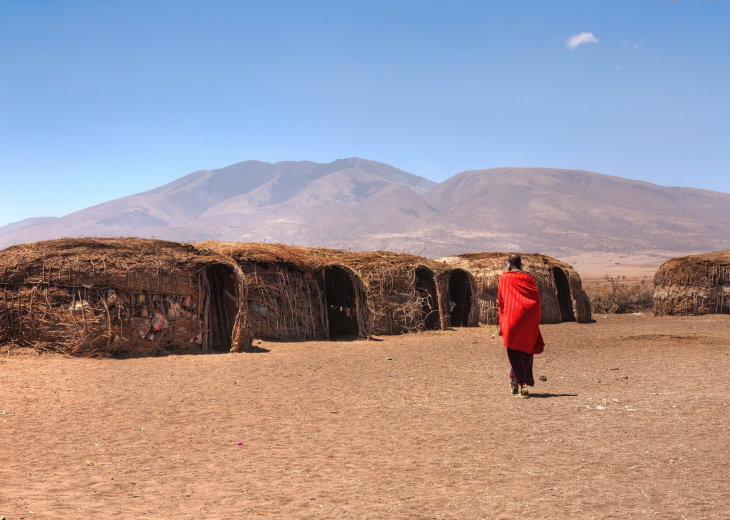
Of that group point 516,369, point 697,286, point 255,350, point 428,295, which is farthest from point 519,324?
point 697,286

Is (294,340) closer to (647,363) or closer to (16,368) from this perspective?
(16,368)

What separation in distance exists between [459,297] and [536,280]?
2.31 metres

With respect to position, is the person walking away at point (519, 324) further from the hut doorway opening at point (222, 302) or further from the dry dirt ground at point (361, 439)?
the hut doorway opening at point (222, 302)

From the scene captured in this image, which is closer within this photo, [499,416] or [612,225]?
[499,416]

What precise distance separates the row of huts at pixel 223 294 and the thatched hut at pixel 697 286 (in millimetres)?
3120

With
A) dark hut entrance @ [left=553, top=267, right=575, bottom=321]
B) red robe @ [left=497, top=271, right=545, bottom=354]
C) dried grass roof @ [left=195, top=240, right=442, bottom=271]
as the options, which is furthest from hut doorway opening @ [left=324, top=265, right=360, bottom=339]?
red robe @ [left=497, top=271, right=545, bottom=354]

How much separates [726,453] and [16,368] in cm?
1025

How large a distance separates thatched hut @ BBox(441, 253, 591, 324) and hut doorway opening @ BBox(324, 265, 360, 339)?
11.4ft

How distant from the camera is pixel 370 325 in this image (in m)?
17.5

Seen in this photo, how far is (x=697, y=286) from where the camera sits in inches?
880

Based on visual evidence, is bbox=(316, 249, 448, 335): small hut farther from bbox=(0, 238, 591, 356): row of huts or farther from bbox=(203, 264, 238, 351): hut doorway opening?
bbox=(203, 264, 238, 351): hut doorway opening

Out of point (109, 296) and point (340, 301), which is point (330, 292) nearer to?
point (340, 301)

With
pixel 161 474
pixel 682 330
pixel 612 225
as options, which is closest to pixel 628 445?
pixel 161 474

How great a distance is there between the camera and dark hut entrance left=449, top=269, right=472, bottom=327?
20.9 metres
